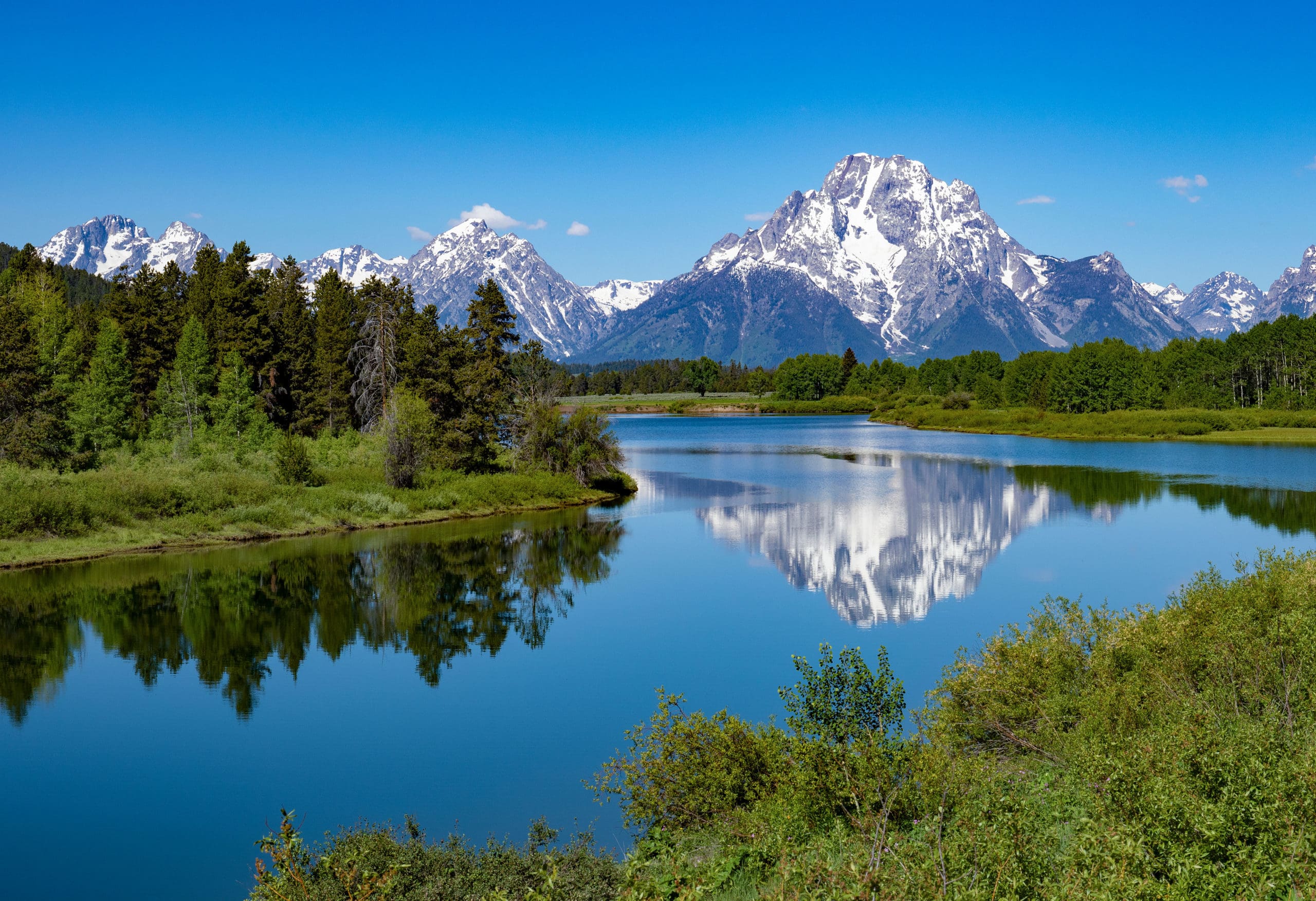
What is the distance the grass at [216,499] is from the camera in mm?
37875

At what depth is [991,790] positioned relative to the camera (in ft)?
30.3

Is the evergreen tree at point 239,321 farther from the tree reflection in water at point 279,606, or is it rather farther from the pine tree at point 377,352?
the tree reflection in water at point 279,606

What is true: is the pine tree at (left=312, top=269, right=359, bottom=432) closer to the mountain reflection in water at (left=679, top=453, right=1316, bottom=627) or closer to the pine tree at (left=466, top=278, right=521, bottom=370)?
the pine tree at (left=466, top=278, right=521, bottom=370)

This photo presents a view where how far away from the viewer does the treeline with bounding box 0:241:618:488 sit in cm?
5256

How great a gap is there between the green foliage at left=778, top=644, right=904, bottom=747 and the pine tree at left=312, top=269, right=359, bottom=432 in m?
61.1

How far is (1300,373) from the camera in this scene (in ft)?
406

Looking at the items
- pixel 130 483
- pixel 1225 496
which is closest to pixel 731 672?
pixel 130 483

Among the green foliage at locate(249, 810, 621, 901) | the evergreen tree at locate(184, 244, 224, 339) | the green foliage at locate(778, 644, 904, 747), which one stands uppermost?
the evergreen tree at locate(184, 244, 224, 339)

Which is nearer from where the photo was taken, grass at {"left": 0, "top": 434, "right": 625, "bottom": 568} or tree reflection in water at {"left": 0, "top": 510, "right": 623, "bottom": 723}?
tree reflection in water at {"left": 0, "top": 510, "right": 623, "bottom": 723}

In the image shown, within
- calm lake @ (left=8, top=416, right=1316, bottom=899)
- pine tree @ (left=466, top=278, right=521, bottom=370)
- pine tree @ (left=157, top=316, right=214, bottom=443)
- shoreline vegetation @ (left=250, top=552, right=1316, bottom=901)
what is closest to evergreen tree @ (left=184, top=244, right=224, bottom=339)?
pine tree @ (left=157, top=316, right=214, bottom=443)

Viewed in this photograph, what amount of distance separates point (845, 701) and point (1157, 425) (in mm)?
111029

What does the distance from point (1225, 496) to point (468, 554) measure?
43618 millimetres

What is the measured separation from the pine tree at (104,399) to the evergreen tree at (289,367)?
1030 cm

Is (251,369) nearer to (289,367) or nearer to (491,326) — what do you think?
(289,367)
